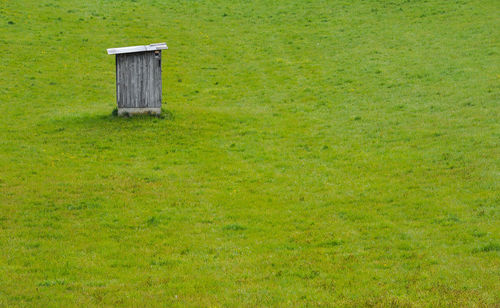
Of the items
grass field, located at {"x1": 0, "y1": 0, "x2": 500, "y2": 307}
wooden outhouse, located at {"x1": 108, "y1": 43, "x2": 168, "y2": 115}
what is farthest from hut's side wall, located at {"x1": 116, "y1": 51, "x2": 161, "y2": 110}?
grass field, located at {"x1": 0, "y1": 0, "x2": 500, "y2": 307}

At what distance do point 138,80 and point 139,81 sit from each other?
77 millimetres

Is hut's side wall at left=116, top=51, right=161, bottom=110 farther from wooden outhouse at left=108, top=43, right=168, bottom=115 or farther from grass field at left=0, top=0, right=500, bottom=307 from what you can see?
grass field at left=0, top=0, right=500, bottom=307

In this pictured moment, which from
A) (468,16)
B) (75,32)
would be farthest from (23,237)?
(468,16)

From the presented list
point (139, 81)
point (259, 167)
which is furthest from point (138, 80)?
point (259, 167)

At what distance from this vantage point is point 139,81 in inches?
1112

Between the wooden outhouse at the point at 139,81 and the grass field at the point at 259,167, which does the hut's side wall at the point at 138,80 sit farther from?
the grass field at the point at 259,167

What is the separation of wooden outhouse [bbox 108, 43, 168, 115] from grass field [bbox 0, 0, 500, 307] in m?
0.83

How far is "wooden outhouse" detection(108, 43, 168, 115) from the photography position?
28.1 metres

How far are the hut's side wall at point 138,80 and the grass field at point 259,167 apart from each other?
97cm

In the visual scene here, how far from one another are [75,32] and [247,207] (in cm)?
3253

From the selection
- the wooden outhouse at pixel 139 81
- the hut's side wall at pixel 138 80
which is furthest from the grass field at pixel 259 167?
the hut's side wall at pixel 138 80

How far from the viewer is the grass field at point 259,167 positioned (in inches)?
511

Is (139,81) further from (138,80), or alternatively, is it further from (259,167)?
(259,167)

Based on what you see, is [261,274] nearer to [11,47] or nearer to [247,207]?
[247,207]
